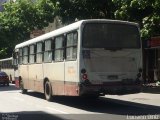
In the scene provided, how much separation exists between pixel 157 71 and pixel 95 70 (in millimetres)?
17573

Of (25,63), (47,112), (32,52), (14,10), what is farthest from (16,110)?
(14,10)

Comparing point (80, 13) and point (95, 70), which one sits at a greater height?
point (80, 13)

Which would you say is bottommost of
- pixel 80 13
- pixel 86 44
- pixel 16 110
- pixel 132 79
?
pixel 16 110

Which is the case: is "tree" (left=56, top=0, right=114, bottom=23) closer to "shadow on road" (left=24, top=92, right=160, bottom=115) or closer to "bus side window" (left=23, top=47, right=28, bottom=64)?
"bus side window" (left=23, top=47, right=28, bottom=64)

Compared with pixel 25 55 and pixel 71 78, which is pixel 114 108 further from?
pixel 25 55

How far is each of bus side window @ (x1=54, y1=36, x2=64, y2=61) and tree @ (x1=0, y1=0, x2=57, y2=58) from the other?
1195 inches

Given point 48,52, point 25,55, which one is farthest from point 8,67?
point 48,52

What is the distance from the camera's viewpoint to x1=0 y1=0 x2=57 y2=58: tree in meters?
50.0

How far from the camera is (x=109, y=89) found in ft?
51.8

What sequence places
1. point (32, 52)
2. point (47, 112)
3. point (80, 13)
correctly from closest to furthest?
point (47, 112)
point (32, 52)
point (80, 13)

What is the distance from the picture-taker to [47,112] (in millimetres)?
15383

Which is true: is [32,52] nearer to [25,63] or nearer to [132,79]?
[25,63]

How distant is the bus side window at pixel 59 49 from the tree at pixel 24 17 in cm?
3035

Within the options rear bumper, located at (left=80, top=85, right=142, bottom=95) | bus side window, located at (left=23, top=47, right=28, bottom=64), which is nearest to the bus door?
rear bumper, located at (left=80, top=85, right=142, bottom=95)
